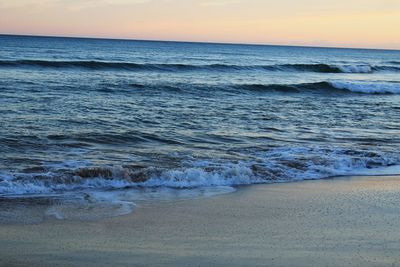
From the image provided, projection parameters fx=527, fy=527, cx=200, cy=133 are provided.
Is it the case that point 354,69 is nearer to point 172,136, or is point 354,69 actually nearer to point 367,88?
point 367,88

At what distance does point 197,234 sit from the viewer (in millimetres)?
5922

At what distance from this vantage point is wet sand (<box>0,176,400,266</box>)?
517 centimetres

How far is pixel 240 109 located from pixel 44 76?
11796 mm

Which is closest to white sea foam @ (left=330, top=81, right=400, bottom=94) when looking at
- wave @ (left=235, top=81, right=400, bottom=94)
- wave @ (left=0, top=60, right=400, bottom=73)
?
wave @ (left=235, top=81, right=400, bottom=94)

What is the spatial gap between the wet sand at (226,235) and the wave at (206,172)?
1026mm

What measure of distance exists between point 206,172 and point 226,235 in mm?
2916

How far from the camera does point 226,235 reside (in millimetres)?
5914

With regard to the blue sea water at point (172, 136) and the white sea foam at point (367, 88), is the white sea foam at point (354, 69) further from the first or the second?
the blue sea water at point (172, 136)

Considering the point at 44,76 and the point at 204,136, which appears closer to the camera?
the point at 204,136

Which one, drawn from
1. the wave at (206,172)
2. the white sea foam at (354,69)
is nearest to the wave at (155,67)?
the white sea foam at (354,69)

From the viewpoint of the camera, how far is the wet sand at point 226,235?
517 centimetres

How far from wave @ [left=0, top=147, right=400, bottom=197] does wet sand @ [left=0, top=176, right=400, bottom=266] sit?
1026mm

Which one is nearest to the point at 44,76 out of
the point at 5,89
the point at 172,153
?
the point at 5,89

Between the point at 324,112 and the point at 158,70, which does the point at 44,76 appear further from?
the point at 324,112
